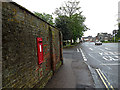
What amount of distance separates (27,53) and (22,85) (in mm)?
1131

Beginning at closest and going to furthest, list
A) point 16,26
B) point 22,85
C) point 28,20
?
point 16,26, point 22,85, point 28,20

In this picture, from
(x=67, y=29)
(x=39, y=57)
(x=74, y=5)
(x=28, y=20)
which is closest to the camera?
(x=28, y=20)

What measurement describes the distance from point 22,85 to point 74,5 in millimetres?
Answer: 34622

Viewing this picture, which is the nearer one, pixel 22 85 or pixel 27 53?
pixel 22 85

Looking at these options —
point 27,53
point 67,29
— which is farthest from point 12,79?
point 67,29

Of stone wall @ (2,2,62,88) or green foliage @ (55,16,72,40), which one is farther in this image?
green foliage @ (55,16,72,40)

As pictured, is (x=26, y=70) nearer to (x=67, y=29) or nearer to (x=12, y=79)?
(x=12, y=79)

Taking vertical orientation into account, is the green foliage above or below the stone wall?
above

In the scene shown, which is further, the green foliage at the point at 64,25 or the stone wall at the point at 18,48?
the green foliage at the point at 64,25

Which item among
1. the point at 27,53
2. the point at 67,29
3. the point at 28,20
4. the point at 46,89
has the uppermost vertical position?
the point at 67,29

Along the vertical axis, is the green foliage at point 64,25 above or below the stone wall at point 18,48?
above

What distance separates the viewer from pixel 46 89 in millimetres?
4602

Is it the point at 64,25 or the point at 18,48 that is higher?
the point at 64,25

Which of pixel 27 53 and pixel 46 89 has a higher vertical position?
pixel 27 53
